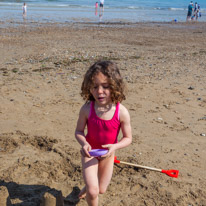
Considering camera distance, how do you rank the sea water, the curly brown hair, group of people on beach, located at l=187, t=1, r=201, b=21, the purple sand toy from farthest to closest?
group of people on beach, located at l=187, t=1, r=201, b=21, the sea water, the curly brown hair, the purple sand toy

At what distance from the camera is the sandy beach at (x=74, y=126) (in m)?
3.40

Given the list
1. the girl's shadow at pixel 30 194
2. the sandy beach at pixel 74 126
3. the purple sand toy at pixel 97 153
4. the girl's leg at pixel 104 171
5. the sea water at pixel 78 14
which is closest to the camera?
the purple sand toy at pixel 97 153

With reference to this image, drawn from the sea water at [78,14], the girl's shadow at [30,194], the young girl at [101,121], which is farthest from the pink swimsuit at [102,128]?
the sea water at [78,14]

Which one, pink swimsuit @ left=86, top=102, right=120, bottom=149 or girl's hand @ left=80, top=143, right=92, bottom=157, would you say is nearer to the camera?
girl's hand @ left=80, top=143, right=92, bottom=157

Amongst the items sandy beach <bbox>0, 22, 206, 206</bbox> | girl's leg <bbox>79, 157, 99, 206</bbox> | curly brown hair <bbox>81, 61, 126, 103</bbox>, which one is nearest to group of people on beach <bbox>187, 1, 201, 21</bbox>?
sandy beach <bbox>0, 22, 206, 206</bbox>

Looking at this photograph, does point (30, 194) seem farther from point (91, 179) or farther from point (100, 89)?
point (100, 89)

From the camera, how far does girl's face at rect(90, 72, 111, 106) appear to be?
8.96 feet

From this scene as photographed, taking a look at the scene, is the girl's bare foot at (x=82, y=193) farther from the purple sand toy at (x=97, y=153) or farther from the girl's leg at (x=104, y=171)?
the purple sand toy at (x=97, y=153)

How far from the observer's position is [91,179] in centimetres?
278

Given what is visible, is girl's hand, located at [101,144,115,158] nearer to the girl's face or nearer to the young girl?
the young girl

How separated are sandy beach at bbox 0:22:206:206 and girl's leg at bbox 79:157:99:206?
261 millimetres

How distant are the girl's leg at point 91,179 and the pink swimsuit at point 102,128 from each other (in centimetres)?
18

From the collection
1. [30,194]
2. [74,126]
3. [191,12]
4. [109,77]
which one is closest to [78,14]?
[191,12]

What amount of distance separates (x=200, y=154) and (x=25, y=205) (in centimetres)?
237
